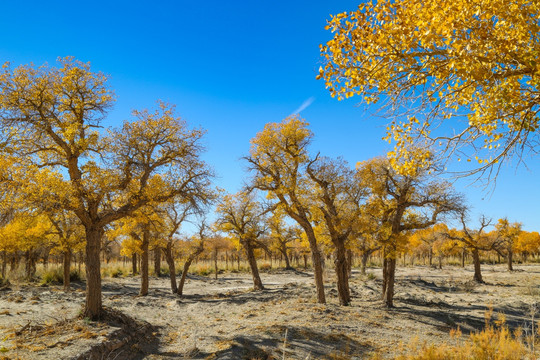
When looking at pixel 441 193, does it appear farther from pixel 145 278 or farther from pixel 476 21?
pixel 145 278

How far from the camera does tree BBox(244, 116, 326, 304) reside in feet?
47.9

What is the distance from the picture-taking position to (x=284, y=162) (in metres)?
14.9

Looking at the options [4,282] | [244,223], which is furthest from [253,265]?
[4,282]

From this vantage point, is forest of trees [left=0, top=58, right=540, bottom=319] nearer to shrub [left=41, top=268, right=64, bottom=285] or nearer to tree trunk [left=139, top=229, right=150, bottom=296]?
tree trunk [left=139, top=229, right=150, bottom=296]

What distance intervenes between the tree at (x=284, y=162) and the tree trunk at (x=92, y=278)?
6826 millimetres

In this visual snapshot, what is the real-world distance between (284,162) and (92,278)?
28.1 ft

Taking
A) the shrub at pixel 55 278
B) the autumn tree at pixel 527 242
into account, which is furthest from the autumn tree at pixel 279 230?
the autumn tree at pixel 527 242

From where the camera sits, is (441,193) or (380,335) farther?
(441,193)

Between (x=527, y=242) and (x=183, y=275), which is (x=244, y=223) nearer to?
(x=183, y=275)

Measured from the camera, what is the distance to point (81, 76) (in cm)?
1145

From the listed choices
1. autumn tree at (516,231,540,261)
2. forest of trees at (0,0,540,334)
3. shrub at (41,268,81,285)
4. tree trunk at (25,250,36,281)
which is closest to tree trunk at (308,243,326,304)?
forest of trees at (0,0,540,334)

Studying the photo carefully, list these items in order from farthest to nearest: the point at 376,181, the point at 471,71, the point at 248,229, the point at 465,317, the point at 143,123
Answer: the point at 248,229, the point at 376,181, the point at 465,317, the point at 143,123, the point at 471,71

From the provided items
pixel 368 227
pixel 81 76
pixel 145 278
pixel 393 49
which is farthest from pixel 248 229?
pixel 393 49

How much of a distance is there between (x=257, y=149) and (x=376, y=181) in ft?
20.1
